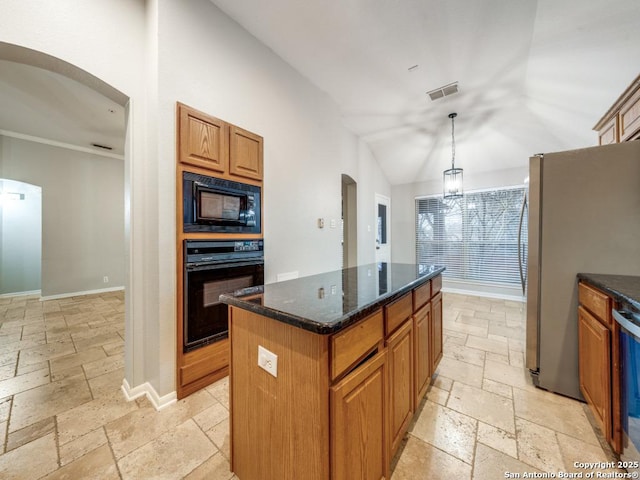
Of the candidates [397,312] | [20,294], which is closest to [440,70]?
[397,312]

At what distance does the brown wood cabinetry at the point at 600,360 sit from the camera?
127 cm

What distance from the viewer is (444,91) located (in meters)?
3.18

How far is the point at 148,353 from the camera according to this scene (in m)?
1.85

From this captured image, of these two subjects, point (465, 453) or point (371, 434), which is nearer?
point (371, 434)

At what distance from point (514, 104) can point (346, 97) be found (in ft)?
7.89

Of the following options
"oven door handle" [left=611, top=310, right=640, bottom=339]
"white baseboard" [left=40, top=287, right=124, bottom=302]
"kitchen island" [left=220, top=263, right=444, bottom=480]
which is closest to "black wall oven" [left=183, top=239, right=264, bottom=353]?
"kitchen island" [left=220, top=263, right=444, bottom=480]

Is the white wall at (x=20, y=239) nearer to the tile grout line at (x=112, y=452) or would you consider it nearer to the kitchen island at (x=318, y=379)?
the tile grout line at (x=112, y=452)

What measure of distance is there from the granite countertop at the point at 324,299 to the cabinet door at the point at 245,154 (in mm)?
1305

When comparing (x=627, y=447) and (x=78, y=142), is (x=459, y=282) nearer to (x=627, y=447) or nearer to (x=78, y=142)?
(x=627, y=447)

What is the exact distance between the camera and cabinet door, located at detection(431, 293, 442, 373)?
185 cm

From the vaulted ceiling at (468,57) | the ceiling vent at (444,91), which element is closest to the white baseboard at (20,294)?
the vaulted ceiling at (468,57)

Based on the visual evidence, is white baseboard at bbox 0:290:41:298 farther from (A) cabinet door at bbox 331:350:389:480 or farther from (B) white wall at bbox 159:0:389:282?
(A) cabinet door at bbox 331:350:389:480

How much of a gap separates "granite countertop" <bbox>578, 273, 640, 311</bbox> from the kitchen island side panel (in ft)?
4.83

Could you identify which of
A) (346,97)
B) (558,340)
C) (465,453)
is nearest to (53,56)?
(346,97)
